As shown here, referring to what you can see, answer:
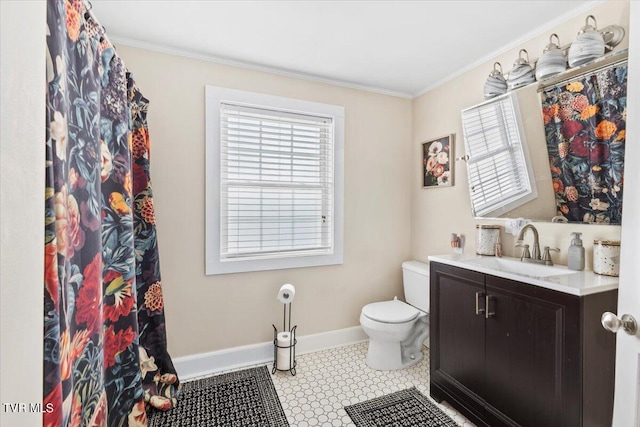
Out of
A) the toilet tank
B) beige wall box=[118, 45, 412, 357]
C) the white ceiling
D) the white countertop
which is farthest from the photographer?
the toilet tank

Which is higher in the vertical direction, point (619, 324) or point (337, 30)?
point (337, 30)

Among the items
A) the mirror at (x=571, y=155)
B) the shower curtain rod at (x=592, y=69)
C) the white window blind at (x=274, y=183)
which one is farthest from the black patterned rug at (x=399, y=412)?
the shower curtain rod at (x=592, y=69)

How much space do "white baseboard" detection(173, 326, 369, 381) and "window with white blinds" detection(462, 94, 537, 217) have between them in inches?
58.7

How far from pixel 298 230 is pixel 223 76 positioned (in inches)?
51.4

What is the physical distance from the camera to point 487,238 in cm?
209

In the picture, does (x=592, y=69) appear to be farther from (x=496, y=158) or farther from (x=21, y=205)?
(x=21, y=205)

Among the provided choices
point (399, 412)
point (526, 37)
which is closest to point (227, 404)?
point (399, 412)

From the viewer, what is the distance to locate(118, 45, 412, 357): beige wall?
2150mm

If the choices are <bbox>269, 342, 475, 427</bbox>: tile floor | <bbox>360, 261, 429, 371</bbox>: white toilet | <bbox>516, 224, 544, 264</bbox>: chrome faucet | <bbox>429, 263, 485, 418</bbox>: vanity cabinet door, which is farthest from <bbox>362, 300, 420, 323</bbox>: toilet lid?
<bbox>516, 224, 544, 264</bbox>: chrome faucet

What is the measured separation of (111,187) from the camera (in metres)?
1.43

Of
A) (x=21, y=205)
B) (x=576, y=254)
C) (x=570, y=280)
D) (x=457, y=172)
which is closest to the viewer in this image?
(x=21, y=205)

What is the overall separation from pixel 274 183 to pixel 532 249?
5.95 ft

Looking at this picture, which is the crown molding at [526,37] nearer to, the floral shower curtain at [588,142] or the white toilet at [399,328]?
the floral shower curtain at [588,142]

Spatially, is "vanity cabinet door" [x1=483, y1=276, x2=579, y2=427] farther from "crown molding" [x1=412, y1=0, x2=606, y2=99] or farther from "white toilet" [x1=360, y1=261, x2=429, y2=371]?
"crown molding" [x1=412, y1=0, x2=606, y2=99]
